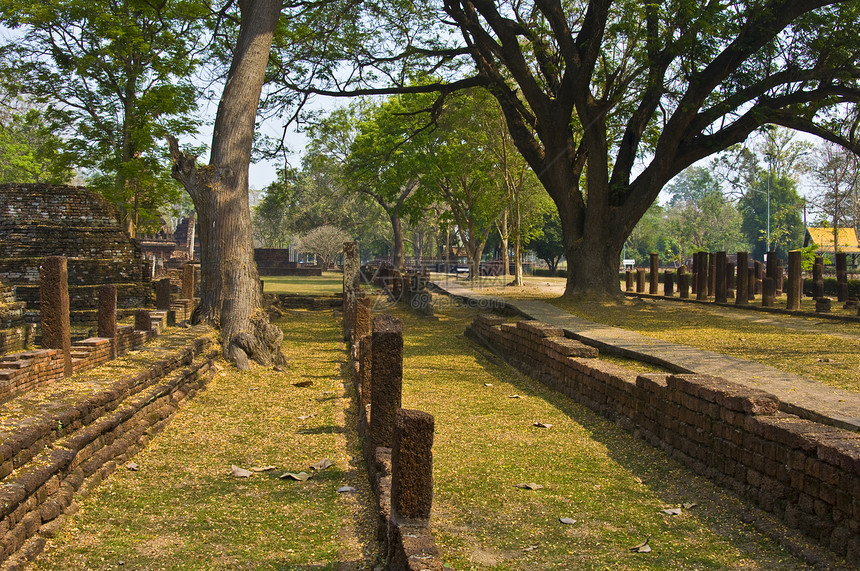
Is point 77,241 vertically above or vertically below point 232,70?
below

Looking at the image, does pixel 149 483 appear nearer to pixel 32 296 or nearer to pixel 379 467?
pixel 379 467

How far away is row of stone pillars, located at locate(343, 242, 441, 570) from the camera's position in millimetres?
3580

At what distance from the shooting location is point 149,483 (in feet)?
18.2

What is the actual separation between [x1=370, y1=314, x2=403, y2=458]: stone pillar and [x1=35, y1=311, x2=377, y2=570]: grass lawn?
387 mm

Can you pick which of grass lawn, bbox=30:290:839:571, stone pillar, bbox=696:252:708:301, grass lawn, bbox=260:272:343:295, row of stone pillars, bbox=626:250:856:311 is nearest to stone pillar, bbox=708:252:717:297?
row of stone pillars, bbox=626:250:856:311

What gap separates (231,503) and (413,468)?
181cm

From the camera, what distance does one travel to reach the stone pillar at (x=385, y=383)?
18.5 ft

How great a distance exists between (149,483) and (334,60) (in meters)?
14.4

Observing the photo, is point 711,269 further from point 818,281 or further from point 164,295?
point 164,295

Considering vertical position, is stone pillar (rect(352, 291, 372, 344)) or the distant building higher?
the distant building

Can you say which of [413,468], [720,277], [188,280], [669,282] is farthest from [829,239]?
[413,468]

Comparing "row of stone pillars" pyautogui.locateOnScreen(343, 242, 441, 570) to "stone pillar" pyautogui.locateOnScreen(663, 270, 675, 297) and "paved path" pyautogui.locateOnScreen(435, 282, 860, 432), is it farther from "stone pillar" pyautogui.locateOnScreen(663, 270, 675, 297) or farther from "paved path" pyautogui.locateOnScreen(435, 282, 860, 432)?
"stone pillar" pyautogui.locateOnScreen(663, 270, 675, 297)

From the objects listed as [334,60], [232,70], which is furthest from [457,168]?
[232,70]

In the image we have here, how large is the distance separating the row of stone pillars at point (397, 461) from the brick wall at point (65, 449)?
1.91m
